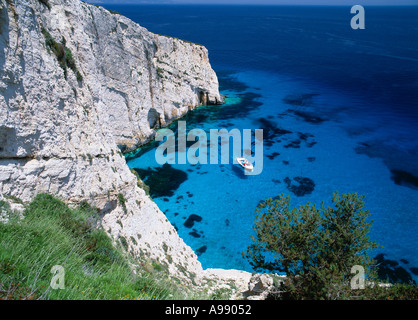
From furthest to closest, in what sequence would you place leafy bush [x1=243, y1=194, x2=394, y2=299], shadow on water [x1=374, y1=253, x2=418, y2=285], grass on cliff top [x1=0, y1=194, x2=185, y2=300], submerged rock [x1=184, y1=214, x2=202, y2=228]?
submerged rock [x1=184, y1=214, x2=202, y2=228] → shadow on water [x1=374, y1=253, x2=418, y2=285] → leafy bush [x1=243, y1=194, x2=394, y2=299] → grass on cliff top [x1=0, y1=194, x2=185, y2=300]

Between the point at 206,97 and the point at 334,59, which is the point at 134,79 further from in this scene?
the point at 334,59

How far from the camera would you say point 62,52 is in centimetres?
1234

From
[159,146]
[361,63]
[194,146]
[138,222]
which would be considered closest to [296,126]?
[194,146]

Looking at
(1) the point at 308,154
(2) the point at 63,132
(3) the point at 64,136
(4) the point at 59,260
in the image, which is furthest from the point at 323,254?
(1) the point at 308,154

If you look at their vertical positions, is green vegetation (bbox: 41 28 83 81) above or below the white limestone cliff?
above

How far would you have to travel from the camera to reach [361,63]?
250 feet

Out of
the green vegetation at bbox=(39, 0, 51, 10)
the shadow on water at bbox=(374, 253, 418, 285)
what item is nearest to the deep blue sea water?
the shadow on water at bbox=(374, 253, 418, 285)

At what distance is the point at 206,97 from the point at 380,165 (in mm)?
29253

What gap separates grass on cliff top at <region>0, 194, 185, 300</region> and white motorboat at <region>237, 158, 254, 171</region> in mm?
21129

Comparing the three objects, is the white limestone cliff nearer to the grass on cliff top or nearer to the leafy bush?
the grass on cliff top

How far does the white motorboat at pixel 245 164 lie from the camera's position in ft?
96.4

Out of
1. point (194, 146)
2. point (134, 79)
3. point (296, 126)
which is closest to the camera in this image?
point (134, 79)

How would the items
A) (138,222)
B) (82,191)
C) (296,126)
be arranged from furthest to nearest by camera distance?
(296,126) < (138,222) < (82,191)

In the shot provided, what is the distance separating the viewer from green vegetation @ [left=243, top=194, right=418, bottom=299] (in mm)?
8125
